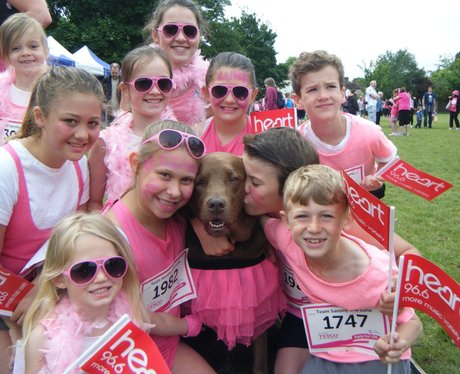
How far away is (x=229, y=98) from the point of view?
3.45 metres

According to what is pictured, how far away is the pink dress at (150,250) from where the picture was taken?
2.66 meters

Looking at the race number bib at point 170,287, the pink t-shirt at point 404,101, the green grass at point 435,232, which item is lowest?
the green grass at point 435,232

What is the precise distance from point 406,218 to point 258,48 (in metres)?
62.3

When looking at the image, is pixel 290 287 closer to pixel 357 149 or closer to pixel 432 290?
pixel 432 290

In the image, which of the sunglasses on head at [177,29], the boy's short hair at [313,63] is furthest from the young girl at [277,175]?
the sunglasses on head at [177,29]

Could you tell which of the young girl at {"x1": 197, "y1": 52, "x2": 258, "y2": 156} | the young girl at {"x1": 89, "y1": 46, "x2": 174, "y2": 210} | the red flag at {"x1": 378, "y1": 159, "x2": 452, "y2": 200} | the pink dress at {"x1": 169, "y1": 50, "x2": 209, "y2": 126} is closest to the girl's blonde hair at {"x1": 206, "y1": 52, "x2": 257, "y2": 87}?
the young girl at {"x1": 197, "y1": 52, "x2": 258, "y2": 156}

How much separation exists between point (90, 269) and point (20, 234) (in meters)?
0.76

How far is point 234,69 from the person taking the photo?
3488 mm

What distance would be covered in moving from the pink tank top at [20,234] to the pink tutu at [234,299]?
101 cm

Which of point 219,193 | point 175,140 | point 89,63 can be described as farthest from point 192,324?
point 89,63

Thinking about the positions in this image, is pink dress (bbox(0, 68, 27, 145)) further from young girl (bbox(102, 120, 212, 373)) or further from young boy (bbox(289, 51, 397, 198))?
young boy (bbox(289, 51, 397, 198))

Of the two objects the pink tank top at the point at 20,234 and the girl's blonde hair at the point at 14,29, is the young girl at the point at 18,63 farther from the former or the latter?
the pink tank top at the point at 20,234

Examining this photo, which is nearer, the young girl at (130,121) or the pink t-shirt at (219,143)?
the young girl at (130,121)

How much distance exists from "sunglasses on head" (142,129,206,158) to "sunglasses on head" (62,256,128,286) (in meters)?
0.74
